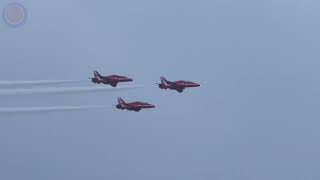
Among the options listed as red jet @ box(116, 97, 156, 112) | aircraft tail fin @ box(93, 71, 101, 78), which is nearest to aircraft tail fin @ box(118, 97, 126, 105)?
red jet @ box(116, 97, 156, 112)

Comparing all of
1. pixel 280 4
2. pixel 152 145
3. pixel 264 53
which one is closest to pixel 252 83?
pixel 264 53

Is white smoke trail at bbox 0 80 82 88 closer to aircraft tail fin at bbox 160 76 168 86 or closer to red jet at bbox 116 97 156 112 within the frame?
A: red jet at bbox 116 97 156 112

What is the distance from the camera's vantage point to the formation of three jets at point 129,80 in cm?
160

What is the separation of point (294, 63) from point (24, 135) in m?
1.09

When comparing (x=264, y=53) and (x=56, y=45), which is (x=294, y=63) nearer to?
(x=264, y=53)

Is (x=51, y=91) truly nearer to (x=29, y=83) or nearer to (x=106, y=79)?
(x=29, y=83)

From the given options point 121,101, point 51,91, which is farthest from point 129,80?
point 51,91

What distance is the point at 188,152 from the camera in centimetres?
163

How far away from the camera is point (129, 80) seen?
1.61 metres

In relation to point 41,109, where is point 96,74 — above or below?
above

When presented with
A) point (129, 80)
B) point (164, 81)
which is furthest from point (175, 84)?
point (129, 80)

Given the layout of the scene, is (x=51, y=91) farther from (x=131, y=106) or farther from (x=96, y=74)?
(x=131, y=106)

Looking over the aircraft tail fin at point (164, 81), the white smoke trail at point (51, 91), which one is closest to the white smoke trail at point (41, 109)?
the white smoke trail at point (51, 91)

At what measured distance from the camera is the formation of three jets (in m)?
1.60
